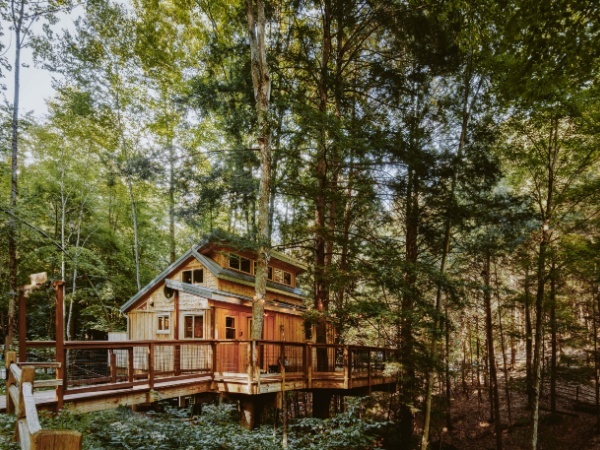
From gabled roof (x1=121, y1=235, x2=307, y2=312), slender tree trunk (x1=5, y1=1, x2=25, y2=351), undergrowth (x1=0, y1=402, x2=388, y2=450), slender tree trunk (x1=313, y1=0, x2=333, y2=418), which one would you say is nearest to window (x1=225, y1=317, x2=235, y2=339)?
gabled roof (x1=121, y1=235, x2=307, y2=312)

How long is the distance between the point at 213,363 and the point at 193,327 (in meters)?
5.38

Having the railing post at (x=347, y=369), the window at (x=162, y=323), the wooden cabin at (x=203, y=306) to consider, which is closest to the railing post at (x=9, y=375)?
the wooden cabin at (x=203, y=306)

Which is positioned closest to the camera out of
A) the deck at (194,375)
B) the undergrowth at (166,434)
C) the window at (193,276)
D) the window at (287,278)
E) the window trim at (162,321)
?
the undergrowth at (166,434)

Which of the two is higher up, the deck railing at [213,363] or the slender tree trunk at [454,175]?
the slender tree trunk at [454,175]

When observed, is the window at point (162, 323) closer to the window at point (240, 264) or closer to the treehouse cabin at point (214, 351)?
the treehouse cabin at point (214, 351)

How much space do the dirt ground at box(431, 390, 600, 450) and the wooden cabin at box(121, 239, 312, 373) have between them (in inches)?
345

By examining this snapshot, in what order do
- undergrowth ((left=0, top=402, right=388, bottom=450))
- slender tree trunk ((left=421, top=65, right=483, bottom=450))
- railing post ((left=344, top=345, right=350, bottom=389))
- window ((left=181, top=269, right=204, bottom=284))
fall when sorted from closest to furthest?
undergrowth ((left=0, top=402, right=388, bottom=450)), slender tree trunk ((left=421, top=65, right=483, bottom=450)), railing post ((left=344, top=345, right=350, bottom=389)), window ((left=181, top=269, right=204, bottom=284))

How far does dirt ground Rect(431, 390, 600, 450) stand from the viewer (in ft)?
53.9

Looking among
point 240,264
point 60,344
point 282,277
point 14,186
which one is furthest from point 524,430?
point 14,186

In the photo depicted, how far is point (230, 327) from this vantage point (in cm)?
1580

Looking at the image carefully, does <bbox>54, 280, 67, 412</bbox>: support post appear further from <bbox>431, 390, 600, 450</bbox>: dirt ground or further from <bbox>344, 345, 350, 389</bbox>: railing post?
<bbox>431, 390, 600, 450</bbox>: dirt ground

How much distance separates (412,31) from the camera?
11.8m

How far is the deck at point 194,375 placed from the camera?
746cm

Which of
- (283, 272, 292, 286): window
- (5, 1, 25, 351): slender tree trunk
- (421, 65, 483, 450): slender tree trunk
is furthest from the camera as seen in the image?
(283, 272, 292, 286): window
